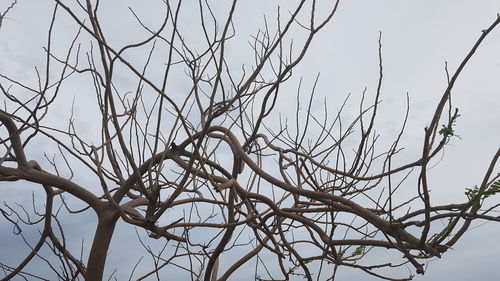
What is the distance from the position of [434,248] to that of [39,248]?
1.98 metres

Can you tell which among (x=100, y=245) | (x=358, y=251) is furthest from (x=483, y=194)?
(x=100, y=245)

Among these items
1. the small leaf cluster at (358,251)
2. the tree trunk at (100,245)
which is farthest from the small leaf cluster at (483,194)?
the tree trunk at (100,245)

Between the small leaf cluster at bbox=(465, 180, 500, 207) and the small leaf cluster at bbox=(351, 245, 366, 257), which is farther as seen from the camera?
the small leaf cluster at bbox=(351, 245, 366, 257)

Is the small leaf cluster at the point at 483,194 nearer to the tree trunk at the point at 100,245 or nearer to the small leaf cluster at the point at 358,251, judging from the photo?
the small leaf cluster at the point at 358,251

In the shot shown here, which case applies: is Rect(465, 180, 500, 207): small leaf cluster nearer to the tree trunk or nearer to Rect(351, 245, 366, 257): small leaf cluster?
Rect(351, 245, 366, 257): small leaf cluster

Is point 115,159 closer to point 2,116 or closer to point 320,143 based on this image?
point 2,116

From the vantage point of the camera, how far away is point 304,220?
184 cm

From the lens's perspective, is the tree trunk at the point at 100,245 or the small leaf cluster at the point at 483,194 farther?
the tree trunk at the point at 100,245

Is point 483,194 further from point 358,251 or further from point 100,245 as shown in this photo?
point 100,245

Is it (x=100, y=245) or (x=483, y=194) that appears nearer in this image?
(x=483, y=194)

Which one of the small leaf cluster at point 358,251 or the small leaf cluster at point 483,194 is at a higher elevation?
the small leaf cluster at point 358,251

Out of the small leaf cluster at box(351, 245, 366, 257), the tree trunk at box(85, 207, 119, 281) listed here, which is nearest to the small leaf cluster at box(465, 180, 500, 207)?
the small leaf cluster at box(351, 245, 366, 257)

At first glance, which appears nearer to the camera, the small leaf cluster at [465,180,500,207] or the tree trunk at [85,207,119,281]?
the small leaf cluster at [465,180,500,207]

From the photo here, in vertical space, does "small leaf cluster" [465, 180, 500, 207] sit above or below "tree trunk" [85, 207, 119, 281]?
below
